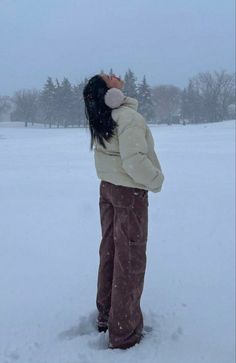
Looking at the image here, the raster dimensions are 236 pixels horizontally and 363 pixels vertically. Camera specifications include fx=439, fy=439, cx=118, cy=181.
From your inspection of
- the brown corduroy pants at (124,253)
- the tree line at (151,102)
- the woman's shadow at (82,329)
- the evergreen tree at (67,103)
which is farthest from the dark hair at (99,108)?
the evergreen tree at (67,103)

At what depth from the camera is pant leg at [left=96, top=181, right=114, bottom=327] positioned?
2900 mm

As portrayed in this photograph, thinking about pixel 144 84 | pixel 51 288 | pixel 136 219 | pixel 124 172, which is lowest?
pixel 51 288

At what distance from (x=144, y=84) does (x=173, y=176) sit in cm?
4090

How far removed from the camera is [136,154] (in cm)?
258

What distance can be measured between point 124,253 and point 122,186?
1.41 ft

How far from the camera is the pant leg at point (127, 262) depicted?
2.74m

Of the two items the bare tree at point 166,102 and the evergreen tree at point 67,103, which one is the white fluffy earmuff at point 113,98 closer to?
the evergreen tree at point 67,103

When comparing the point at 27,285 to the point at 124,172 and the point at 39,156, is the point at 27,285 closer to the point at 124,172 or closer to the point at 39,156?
the point at 124,172

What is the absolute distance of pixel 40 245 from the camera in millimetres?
4734

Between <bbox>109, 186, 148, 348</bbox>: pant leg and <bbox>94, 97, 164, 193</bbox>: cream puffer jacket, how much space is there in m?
0.10

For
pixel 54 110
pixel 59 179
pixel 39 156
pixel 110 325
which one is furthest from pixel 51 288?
pixel 54 110

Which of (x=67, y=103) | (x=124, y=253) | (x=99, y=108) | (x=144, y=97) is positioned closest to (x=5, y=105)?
(x=67, y=103)

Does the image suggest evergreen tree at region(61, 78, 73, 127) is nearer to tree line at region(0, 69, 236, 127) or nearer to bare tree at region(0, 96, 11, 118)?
tree line at region(0, 69, 236, 127)

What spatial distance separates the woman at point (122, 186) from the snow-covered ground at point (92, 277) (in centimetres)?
27
